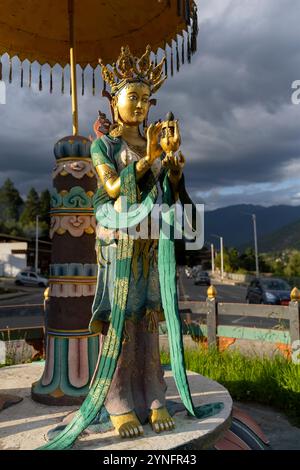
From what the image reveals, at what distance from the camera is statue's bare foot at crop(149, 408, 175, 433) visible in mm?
2781

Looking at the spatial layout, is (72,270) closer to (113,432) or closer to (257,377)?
(113,432)

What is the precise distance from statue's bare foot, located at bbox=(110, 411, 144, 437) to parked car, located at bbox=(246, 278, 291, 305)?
11968 millimetres

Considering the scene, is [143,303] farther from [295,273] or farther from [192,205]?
[295,273]

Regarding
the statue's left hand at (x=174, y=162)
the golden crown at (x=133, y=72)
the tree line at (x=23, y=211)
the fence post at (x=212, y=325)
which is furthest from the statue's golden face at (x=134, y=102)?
the tree line at (x=23, y=211)

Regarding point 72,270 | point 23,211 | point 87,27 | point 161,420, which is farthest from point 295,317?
point 23,211

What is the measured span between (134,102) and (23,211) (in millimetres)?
62994

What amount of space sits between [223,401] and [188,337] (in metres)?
3.73

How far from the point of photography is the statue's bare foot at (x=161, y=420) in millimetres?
2781

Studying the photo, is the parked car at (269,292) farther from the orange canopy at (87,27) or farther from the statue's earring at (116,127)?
the statue's earring at (116,127)

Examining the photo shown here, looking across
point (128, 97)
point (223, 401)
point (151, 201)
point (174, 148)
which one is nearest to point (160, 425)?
point (223, 401)

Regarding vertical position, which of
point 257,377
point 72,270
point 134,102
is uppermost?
point 134,102

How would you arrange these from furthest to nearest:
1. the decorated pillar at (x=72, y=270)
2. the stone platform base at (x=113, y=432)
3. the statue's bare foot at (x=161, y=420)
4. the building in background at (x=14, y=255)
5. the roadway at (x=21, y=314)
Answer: the building in background at (x=14, y=255)
the roadway at (x=21, y=314)
the decorated pillar at (x=72, y=270)
the statue's bare foot at (x=161, y=420)
the stone platform base at (x=113, y=432)

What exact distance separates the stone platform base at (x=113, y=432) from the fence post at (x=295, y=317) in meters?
2.54

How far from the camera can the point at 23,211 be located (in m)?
63.2
